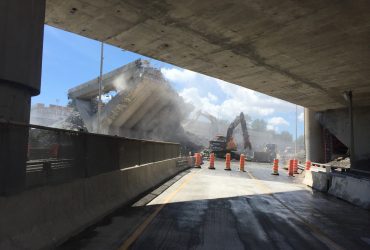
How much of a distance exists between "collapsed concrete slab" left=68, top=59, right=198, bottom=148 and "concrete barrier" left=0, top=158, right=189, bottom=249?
1952 inches

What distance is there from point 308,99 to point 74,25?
55.8 feet

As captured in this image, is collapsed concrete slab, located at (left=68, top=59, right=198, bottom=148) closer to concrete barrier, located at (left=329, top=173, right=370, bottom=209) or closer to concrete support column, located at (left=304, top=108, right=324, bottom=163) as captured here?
concrete support column, located at (left=304, top=108, right=324, bottom=163)

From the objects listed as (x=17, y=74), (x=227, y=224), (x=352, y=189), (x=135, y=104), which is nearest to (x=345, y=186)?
(x=352, y=189)

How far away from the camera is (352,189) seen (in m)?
15.6

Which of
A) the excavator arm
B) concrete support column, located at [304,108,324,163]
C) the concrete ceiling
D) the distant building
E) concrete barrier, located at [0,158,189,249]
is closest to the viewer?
concrete barrier, located at [0,158,189,249]

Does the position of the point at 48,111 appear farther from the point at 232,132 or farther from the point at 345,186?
the point at 345,186

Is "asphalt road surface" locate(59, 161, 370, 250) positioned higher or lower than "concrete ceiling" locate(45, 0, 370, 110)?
lower

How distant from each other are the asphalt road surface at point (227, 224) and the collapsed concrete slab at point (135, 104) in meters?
47.2

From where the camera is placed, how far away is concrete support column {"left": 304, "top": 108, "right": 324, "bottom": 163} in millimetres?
34781

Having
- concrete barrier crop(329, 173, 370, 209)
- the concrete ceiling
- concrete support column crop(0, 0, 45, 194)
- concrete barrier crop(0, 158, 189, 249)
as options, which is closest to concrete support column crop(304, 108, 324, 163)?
the concrete ceiling

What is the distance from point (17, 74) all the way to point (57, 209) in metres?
2.55

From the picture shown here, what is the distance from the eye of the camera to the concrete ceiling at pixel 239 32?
35.5 ft

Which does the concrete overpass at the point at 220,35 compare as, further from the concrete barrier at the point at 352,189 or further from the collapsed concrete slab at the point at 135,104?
the collapsed concrete slab at the point at 135,104

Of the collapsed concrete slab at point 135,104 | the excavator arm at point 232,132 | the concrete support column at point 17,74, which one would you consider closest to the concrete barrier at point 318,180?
the concrete support column at point 17,74
